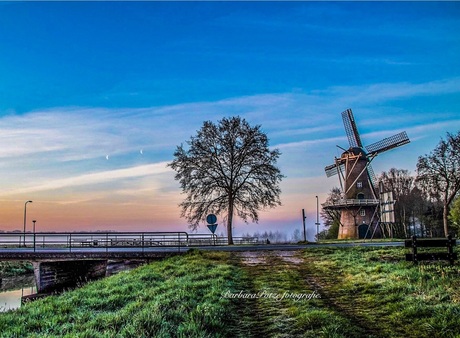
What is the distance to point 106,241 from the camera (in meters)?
31.9

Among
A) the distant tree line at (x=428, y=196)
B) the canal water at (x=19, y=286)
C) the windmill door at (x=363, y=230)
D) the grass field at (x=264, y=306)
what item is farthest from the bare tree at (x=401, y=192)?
A: the grass field at (x=264, y=306)

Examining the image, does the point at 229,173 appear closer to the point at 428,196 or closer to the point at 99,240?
the point at 99,240


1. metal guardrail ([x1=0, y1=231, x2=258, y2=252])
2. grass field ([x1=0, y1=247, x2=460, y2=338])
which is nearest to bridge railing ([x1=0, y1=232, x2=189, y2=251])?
metal guardrail ([x1=0, y1=231, x2=258, y2=252])

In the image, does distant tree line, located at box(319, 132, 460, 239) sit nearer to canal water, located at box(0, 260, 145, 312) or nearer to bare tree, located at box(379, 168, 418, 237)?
bare tree, located at box(379, 168, 418, 237)

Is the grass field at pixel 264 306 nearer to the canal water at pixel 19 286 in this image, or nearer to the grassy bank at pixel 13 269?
the canal water at pixel 19 286

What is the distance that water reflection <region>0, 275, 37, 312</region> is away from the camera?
2345 cm

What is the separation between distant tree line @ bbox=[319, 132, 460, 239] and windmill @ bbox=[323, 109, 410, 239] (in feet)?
9.94

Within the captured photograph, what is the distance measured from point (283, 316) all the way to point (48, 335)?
4.49 m

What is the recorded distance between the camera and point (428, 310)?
8.56 m

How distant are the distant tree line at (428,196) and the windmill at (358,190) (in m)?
3.03

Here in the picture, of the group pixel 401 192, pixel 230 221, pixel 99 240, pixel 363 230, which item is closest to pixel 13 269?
pixel 99 240

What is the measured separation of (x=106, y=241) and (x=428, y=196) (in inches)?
2190

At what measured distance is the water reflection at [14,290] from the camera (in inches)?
923

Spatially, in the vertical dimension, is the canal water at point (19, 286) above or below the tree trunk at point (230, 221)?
below
